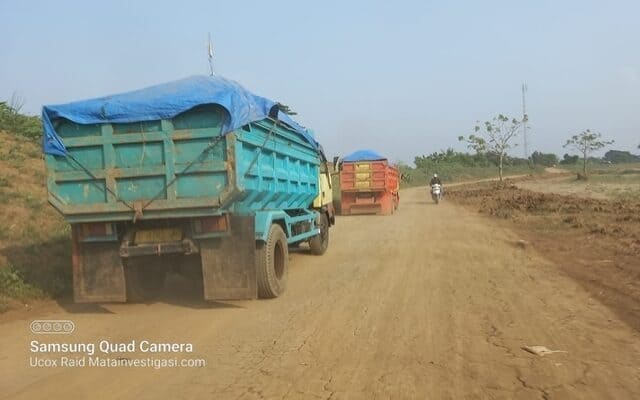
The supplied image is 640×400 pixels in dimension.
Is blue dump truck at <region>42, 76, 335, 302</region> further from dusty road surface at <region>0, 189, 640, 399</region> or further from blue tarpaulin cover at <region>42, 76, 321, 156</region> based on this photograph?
dusty road surface at <region>0, 189, 640, 399</region>

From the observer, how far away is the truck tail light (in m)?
6.96

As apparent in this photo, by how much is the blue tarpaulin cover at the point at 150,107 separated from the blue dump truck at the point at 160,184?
12mm

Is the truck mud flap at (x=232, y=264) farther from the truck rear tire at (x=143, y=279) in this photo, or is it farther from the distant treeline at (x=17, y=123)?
the distant treeline at (x=17, y=123)

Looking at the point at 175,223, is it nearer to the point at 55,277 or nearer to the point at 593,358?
the point at 55,277

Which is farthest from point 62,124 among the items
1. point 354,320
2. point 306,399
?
point 306,399

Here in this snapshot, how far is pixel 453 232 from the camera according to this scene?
50.5 feet

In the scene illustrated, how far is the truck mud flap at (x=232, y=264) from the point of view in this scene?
6.96 metres

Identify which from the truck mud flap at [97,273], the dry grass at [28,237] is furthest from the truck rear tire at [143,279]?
the dry grass at [28,237]

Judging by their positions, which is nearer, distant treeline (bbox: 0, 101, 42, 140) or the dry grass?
the dry grass

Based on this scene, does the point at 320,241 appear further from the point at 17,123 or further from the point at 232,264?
the point at 17,123

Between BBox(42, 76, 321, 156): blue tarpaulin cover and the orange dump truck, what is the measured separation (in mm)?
16956

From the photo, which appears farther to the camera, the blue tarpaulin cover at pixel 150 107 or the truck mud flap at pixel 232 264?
the truck mud flap at pixel 232 264

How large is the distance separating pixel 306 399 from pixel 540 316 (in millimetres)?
3340

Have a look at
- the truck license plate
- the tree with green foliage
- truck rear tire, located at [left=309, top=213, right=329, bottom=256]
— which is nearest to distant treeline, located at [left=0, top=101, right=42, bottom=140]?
the tree with green foliage
